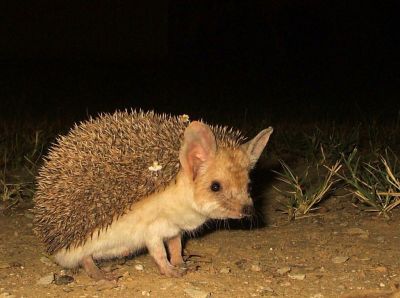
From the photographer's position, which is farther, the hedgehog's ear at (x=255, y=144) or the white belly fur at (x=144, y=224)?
the hedgehog's ear at (x=255, y=144)

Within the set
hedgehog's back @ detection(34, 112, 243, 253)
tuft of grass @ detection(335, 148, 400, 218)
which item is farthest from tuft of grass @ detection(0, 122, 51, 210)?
tuft of grass @ detection(335, 148, 400, 218)

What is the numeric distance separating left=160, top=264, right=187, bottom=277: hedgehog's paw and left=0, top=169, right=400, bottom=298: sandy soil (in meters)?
0.03

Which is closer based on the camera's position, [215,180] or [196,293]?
[196,293]

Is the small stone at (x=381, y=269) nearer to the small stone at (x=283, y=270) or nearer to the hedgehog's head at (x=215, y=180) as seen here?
the small stone at (x=283, y=270)

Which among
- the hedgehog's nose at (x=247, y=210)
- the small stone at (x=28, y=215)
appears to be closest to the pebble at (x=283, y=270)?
the hedgehog's nose at (x=247, y=210)

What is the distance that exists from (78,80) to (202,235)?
925 cm

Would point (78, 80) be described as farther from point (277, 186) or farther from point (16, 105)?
point (277, 186)

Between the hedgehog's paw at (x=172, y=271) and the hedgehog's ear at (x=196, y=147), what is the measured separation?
1.59ft

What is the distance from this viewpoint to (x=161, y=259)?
367cm

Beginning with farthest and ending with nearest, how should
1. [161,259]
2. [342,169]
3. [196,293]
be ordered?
[342,169] → [161,259] → [196,293]

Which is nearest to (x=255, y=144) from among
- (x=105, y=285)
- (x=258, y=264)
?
(x=258, y=264)

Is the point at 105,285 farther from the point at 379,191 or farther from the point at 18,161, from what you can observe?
the point at 18,161

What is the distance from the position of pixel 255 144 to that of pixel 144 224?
2.40ft

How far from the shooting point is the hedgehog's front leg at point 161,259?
363 cm
